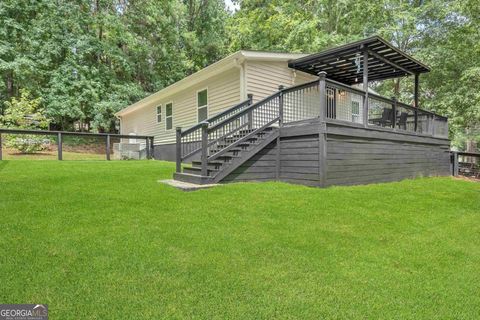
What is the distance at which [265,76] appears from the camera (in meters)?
9.20

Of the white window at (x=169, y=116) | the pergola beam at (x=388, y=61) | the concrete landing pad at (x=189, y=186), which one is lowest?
the concrete landing pad at (x=189, y=186)

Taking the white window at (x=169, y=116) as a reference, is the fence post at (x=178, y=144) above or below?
below

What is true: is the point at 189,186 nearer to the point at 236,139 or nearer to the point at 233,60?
the point at 236,139

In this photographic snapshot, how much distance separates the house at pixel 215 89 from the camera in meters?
8.88

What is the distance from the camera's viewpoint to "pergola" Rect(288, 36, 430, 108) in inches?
297

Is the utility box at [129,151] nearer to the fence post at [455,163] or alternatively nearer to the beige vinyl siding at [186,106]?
the beige vinyl siding at [186,106]

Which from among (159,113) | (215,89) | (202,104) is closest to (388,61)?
(215,89)

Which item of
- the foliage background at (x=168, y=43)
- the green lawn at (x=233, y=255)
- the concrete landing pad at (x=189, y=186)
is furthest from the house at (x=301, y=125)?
the foliage background at (x=168, y=43)

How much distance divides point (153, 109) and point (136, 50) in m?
6.82

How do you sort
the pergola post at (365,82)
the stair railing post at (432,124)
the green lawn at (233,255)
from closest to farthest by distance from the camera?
the green lawn at (233,255)
the pergola post at (365,82)
the stair railing post at (432,124)

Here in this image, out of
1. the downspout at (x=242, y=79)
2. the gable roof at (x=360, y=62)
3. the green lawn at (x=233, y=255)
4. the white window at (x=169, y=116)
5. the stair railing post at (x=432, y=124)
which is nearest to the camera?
the green lawn at (x=233, y=255)

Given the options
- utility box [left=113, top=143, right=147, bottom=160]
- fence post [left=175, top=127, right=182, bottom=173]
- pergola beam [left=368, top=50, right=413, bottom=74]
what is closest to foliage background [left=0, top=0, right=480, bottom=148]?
utility box [left=113, top=143, right=147, bottom=160]

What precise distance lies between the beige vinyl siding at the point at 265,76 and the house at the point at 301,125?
30mm

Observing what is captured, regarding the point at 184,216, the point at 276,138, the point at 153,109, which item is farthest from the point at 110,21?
the point at 184,216
